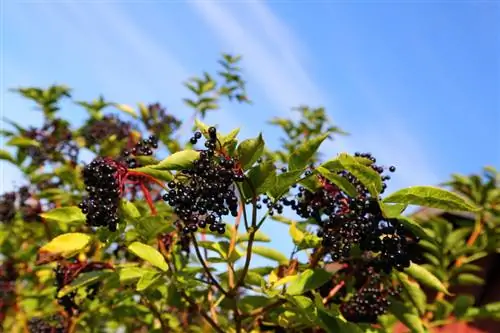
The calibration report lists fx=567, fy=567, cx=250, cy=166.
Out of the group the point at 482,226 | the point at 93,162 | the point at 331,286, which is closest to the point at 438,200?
the point at 331,286

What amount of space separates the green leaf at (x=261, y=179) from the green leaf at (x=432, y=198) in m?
0.51

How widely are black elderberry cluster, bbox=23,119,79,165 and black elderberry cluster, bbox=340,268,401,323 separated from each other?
4108 millimetres

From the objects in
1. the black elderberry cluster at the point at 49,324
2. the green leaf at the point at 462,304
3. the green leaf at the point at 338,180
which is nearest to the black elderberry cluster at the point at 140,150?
the green leaf at the point at 338,180

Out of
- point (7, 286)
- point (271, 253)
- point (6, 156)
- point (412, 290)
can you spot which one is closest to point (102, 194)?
point (271, 253)

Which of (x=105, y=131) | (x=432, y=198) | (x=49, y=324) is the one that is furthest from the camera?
(x=105, y=131)

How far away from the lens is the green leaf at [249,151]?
2.32m

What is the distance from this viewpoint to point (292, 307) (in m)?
2.89

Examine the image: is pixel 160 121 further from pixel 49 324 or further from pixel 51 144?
pixel 49 324

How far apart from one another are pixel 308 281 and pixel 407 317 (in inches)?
46.0

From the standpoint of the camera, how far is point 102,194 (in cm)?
Result: 272

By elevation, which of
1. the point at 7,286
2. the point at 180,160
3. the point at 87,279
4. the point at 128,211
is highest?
the point at 180,160

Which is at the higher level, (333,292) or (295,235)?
(295,235)

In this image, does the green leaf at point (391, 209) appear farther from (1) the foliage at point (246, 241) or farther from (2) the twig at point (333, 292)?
(2) the twig at point (333, 292)

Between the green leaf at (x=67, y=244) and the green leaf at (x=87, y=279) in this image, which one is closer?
the green leaf at (x=67, y=244)
